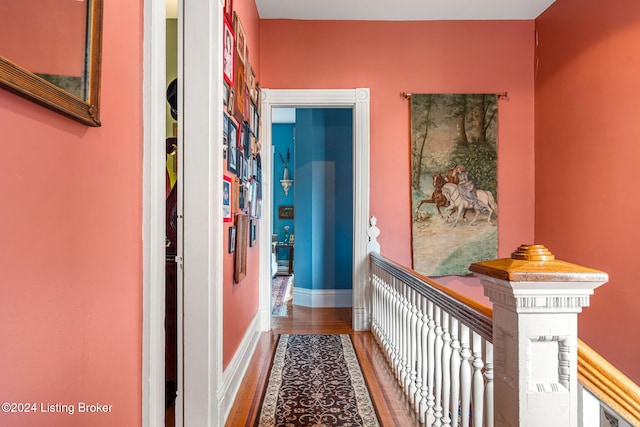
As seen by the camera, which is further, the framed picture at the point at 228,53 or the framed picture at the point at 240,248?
the framed picture at the point at 240,248

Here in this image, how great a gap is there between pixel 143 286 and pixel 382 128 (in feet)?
9.91

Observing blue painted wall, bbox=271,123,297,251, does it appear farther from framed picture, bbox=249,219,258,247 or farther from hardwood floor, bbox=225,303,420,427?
framed picture, bbox=249,219,258,247

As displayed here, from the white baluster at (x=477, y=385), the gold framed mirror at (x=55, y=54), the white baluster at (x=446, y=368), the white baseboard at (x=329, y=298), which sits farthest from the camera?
the white baseboard at (x=329, y=298)

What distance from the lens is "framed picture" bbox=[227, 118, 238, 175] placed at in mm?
2152

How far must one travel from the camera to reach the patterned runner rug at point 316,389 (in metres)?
1.93

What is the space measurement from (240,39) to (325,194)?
2.53 m

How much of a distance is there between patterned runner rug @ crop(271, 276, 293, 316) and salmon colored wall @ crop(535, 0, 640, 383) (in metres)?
3.00

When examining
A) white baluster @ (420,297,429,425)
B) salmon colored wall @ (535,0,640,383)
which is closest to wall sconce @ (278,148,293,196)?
salmon colored wall @ (535,0,640,383)

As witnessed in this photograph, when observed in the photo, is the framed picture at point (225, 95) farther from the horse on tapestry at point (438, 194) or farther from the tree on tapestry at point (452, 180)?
the horse on tapestry at point (438, 194)

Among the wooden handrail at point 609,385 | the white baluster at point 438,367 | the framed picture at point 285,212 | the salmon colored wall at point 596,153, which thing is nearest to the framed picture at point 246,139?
the white baluster at point 438,367

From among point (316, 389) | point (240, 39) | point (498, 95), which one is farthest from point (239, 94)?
point (498, 95)

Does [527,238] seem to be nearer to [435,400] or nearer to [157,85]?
[435,400]

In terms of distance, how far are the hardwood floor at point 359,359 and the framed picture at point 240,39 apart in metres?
2.20

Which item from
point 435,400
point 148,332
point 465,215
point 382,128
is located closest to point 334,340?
point 435,400
